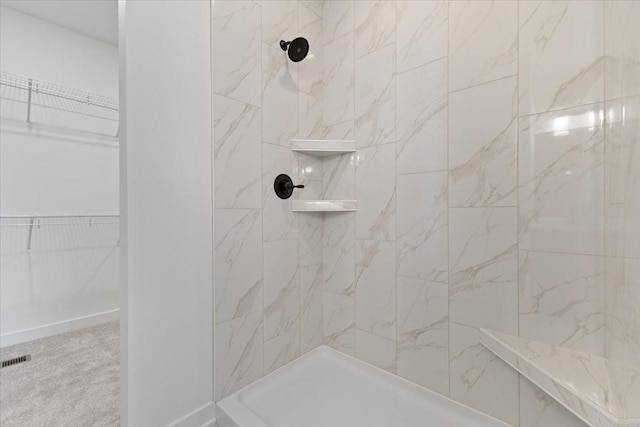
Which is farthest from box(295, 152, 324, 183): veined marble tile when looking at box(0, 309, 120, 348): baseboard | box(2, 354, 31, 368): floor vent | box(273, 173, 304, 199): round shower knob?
box(0, 309, 120, 348): baseboard

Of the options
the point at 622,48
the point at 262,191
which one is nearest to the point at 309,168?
the point at 262,191

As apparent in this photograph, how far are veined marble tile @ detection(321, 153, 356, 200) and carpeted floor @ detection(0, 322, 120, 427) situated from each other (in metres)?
1.50

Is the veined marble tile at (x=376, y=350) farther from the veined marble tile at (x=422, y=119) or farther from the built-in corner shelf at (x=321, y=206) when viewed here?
the veined marble tile at (x=422, y=119)

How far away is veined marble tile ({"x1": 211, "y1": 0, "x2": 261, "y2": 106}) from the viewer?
111 cm

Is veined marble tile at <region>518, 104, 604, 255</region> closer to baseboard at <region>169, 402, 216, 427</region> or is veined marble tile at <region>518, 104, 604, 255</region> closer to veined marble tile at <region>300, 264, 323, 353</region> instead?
veined marble tile at <region>300, 264, 323, 353</region>

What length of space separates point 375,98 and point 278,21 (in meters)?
0.67

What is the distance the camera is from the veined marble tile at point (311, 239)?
4.88 ft

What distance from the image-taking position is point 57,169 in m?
2.13

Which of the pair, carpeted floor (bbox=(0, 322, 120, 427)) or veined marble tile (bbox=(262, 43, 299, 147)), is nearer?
carpeted floor (bbox=(0, 322, 120, 427))

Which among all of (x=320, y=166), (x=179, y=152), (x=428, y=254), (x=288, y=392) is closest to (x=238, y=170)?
(x=179, y=152)

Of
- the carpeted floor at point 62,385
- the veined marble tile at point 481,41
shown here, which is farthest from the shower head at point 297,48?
the carpeted floor at point 62,385

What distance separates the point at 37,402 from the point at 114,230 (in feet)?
5.04

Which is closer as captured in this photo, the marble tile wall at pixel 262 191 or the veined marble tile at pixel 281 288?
the marble tile wall at pixel 262 191

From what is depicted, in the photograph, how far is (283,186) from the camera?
1.37 metres
